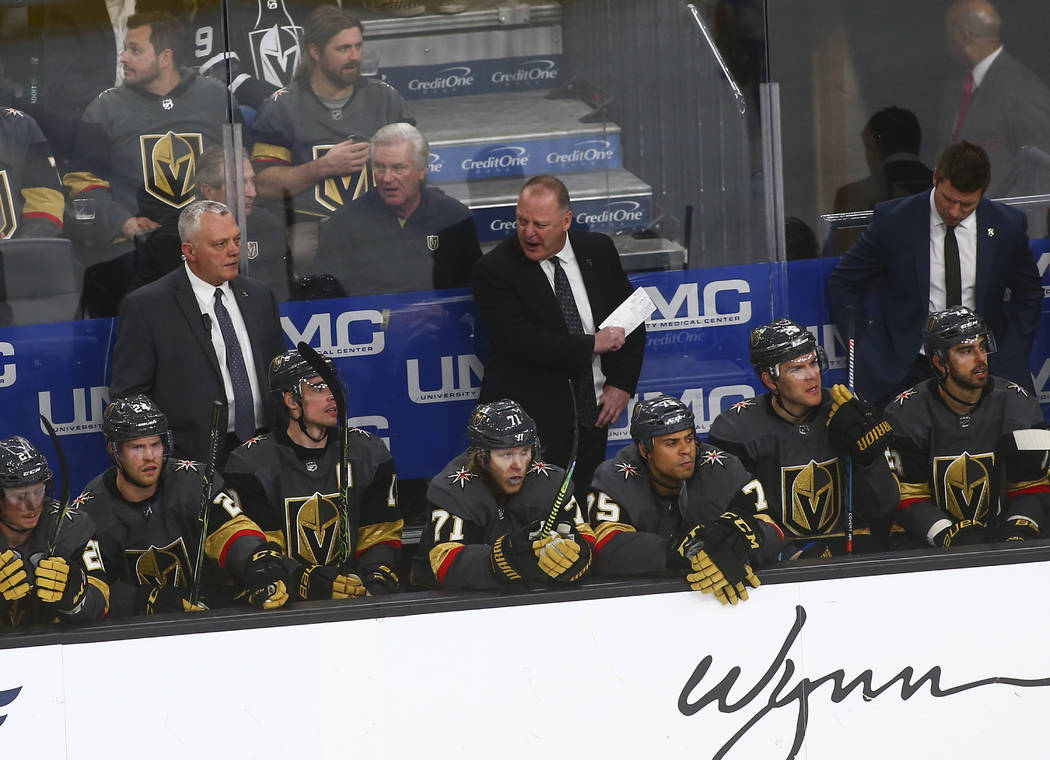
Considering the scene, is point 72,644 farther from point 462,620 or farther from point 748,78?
point 748,78

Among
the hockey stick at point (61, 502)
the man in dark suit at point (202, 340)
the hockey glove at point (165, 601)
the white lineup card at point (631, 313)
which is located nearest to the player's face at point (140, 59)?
the man in dark suit at point (202, 340)

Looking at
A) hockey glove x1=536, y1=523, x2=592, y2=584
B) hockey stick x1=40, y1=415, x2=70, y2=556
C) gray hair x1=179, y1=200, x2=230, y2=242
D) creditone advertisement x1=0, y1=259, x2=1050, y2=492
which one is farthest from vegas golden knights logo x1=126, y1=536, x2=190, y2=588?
hockey glove x1=536, y1=523, x2=592, y2=584

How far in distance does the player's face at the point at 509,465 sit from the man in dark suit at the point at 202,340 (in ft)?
3.58

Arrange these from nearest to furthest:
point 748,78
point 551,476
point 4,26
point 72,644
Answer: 1. point 72,644
2. point 551,476
3. point 4,26
4. point 748,78

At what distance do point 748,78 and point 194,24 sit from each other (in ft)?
6.98

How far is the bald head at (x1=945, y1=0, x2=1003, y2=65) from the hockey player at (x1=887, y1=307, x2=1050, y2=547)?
1272 mm

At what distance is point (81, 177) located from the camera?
17.3 ft

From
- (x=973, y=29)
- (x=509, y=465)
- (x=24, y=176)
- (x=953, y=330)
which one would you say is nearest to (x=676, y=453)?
(x=509, y=465)

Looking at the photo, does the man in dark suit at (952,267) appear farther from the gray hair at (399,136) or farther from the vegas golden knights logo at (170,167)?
the vegas golden knights logo at (170,167)

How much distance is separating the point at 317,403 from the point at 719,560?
5.37ft

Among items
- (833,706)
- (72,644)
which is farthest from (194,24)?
(833,706)

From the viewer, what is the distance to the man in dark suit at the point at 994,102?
555 centimetres

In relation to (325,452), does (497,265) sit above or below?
above
